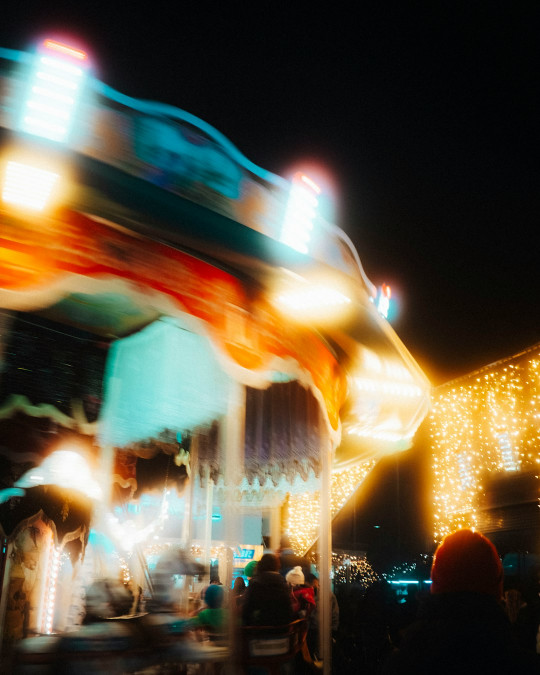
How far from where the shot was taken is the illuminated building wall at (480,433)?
8.63 metres

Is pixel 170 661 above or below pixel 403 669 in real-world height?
below

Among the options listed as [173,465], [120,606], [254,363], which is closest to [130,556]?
[173,465]

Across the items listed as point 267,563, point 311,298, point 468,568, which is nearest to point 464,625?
point 468,568

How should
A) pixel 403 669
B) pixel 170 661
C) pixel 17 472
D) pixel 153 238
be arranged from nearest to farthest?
pixel 403 669 → pixel 153 238 → pixel 170 661 → pixel 17 472

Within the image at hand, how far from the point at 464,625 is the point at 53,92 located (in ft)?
10.1

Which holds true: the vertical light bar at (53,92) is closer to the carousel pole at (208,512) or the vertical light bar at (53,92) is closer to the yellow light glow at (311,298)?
the yellow light glow at (311,298)

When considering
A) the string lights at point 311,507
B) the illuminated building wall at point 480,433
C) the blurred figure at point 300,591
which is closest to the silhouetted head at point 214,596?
the blurred figure at point 300,591

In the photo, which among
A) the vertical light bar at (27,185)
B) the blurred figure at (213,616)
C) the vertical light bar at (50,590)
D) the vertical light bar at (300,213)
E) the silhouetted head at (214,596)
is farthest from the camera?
the vertical light bar at (50,590)

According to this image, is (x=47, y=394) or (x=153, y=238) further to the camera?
(x=47, y=394)

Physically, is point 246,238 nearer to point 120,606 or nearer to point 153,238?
point 153,238

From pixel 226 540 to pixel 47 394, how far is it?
3124 millimetres

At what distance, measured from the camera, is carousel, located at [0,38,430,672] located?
113 inches

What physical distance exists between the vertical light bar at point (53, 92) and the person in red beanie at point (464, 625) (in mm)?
2678

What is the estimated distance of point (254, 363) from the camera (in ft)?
13.5
